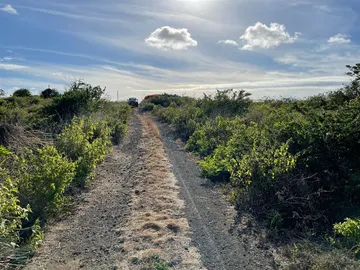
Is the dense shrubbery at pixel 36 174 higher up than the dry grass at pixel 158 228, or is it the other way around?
the dense shrubbery at pixel 36 174

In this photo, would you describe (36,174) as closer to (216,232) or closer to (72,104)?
(216,232)

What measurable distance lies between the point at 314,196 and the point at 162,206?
9.54 feet

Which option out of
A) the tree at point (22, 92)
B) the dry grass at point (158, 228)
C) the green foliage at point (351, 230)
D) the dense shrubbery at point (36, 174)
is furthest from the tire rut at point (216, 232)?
the tree at point (22, 92)

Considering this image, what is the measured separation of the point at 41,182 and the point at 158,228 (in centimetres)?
213

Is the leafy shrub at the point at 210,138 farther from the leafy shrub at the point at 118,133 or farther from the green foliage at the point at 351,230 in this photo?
the green foliage at the point at 351,230

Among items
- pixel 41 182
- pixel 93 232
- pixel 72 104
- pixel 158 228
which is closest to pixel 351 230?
pixel 158 228

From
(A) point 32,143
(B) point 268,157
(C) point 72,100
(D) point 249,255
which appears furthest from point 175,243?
(C) point 72,100

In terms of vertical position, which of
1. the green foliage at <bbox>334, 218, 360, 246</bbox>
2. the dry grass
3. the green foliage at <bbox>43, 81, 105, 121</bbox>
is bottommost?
the dry grass

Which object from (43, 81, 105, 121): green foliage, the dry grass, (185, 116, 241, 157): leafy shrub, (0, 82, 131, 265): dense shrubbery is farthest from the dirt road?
(43, 81, 105, 121): green foliage

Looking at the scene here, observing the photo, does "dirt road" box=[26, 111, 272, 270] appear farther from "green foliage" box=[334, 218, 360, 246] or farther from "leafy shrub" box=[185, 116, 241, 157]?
"leafy shrub" box=[185, 116, 241, 157]

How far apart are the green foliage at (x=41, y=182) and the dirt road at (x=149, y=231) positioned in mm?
412

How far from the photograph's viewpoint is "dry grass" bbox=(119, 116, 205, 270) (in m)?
4.68

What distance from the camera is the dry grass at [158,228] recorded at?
4.68 m

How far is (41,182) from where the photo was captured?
19.0ft
